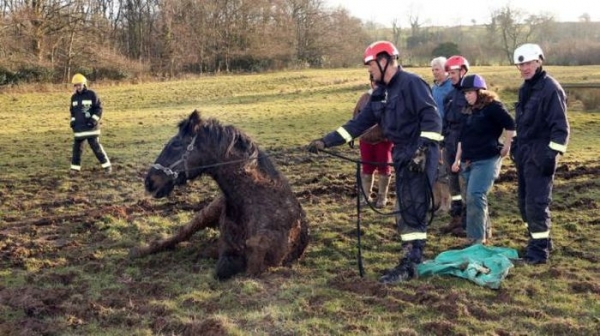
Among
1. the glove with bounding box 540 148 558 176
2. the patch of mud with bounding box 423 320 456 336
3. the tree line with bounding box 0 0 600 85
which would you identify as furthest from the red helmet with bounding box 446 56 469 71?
the tree line with bounding box 0 0 600 85

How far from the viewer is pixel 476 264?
576 centimetres

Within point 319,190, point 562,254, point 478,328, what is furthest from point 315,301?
point 319,190

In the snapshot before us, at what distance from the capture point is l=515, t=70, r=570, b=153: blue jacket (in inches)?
235

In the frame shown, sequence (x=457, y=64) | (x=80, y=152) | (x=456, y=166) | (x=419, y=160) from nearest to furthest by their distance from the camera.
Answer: (x=419, y=160)
(x=456, y=166)
(x=457, y=64)
(x=80, y=152)

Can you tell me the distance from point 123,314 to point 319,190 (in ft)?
18.0

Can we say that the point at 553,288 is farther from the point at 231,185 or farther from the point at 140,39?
the point at 140,39

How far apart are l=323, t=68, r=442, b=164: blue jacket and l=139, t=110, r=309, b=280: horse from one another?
1358 mm

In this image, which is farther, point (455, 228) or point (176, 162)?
point (455, 228)

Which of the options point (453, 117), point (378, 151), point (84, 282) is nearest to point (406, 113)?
point (453, 117)

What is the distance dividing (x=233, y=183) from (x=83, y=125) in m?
7.18

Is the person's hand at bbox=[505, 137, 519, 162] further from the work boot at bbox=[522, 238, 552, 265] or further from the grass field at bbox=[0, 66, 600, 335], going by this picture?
the grass field at bbox=[0, 66, 600, 335]

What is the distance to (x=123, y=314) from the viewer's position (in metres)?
4.91

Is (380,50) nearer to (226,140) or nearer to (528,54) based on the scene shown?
(528,54)

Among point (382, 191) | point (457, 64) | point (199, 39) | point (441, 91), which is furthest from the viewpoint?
point (199, 39)
